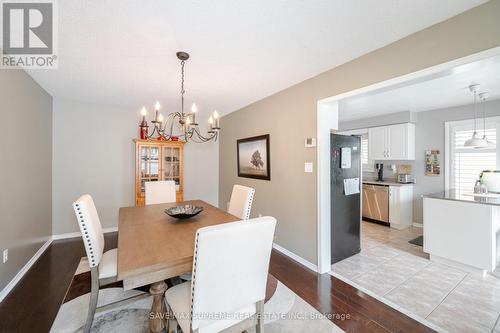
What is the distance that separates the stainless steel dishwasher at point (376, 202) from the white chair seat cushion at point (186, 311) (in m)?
4.16

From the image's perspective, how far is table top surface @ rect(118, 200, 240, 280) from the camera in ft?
3.95

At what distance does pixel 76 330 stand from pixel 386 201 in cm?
499

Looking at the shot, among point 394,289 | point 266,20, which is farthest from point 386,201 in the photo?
point 266,20

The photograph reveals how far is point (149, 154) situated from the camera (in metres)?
3.94

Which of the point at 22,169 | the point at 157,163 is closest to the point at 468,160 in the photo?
the point at 157,163

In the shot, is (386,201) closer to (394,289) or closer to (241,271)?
(394,289)

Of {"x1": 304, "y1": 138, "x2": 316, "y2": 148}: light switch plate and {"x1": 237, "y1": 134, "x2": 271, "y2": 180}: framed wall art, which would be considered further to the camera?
{"x1": 237, "y1": 134, "x2": 271, "y2": 180}: framed wall art

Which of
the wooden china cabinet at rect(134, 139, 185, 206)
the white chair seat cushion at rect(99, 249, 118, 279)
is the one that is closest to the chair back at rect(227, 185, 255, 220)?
the white chair seat cushion at rect(99, 249, 118, 279)

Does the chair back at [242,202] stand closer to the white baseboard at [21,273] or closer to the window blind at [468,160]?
the white baseboard at [21,273]

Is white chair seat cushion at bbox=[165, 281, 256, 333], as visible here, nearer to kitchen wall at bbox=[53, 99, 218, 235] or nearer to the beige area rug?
the beige area rug

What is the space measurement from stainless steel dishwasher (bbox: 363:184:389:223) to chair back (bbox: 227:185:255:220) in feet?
11.1

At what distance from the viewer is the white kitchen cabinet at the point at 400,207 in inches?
164

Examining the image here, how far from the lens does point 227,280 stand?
1135mm

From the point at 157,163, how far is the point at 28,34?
2.43 metres
